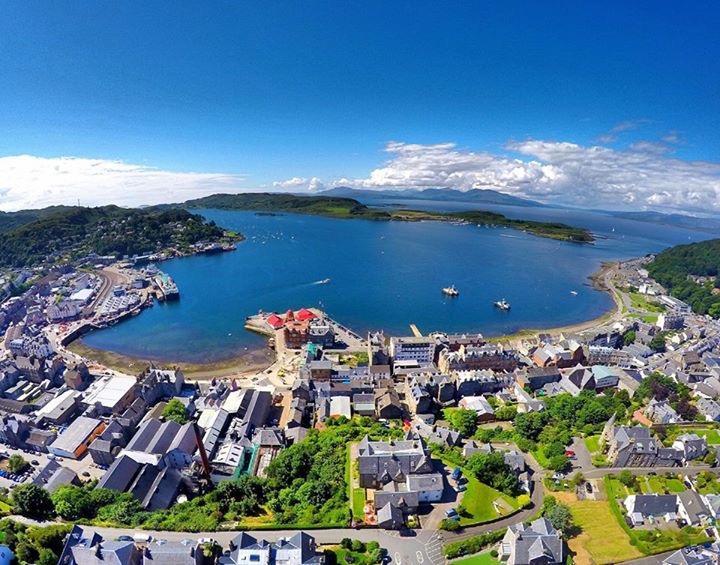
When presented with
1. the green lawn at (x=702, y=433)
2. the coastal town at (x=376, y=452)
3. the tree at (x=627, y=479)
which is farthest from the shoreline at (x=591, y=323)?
the tree at (x=627, y=479)

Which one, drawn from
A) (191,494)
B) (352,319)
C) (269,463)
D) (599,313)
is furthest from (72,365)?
(599,313)

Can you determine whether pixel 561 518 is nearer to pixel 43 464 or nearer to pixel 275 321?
pixel 43 464

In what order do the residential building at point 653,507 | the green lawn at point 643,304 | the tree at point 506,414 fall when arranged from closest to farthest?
the residential building at point 653,507
the tree at point 506,414
the green lawn at point 643,304

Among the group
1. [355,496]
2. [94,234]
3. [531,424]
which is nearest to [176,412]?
[355,496]

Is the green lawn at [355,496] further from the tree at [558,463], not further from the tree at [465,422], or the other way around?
the tree at [558,463]

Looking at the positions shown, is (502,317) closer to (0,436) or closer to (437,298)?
(437,298)

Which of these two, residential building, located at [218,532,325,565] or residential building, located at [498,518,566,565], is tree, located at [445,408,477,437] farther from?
residential building, located at [218,532,325,565]

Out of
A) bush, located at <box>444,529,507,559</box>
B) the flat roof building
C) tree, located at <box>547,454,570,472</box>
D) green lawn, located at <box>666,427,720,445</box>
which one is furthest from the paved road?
green lawn, located at <box>666,427,720,445</box>
